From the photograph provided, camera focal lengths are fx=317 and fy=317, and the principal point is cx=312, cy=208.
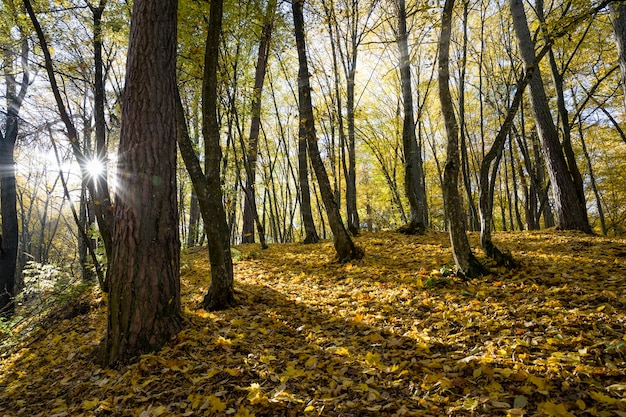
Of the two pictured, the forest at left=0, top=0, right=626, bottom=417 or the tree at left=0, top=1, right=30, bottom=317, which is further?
the tree at left=0, top=1, right=30, bottom=317

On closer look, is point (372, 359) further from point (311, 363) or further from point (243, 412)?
point (243, 412)

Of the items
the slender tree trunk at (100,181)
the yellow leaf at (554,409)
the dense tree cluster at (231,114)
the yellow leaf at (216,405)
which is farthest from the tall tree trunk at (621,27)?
the slender tree trunk at (100,181)

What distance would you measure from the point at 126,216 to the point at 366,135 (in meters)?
13.6

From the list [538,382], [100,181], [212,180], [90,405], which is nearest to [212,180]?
[212,180]

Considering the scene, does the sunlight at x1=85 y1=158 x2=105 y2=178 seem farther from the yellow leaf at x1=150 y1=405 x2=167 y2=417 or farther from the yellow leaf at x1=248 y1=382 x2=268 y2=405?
the yellow leaf at x1=248 y1=382 x2=268 y2=405

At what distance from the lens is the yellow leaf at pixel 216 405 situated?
7.52ft

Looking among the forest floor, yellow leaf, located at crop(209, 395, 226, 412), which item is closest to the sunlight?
the forest floor

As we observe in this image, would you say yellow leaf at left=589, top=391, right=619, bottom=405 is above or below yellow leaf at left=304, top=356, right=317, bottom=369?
above

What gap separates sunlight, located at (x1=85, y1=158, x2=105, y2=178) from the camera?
5223mm

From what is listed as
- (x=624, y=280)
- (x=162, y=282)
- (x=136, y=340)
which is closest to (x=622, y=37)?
(x=624, y=280)

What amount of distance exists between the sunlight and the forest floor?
7.53 feet

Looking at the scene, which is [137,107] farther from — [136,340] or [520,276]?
[520,276]

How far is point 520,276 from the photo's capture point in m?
4.24

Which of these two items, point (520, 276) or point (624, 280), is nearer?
point (624, 280)
